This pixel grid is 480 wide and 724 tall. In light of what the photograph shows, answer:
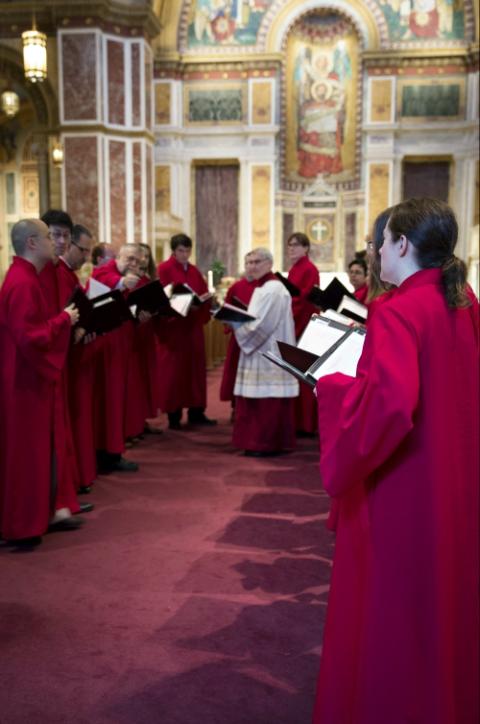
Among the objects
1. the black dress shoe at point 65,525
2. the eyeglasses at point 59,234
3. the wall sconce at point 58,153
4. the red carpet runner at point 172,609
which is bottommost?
the red carpet runner at point 172,609

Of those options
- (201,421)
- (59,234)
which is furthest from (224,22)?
(59,234)

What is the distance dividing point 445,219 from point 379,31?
16060 millimetres

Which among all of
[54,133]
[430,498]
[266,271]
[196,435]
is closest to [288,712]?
[430,498]

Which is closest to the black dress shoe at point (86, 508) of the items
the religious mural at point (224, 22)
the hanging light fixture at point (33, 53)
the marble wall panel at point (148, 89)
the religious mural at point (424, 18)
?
the hanging light fixture at point (33, 53)

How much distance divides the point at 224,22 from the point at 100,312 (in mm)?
14057

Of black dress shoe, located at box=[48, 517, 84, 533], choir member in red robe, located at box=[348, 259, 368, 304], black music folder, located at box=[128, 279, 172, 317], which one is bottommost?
black dress shoe, located at box=[48, 517, 84, 533]

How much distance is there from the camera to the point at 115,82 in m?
12.7

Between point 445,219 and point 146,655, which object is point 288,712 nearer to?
point 146,655

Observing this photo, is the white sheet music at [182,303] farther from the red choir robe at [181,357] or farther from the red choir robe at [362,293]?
the red choir robe at [362,293]

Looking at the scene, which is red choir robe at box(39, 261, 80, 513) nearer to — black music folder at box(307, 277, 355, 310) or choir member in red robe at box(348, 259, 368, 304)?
black music folder at box(307, 277, 355, 310)

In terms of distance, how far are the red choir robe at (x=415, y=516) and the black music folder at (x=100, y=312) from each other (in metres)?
2.68

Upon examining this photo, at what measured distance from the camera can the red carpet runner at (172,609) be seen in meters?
2.65

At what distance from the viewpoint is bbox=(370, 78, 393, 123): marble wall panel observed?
1616 centimetres

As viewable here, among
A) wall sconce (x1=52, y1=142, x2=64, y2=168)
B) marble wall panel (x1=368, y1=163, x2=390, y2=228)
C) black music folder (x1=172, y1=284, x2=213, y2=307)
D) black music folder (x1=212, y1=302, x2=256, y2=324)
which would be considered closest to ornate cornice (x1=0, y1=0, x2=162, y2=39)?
wall sconce (x1=52, y1=142, x2=64, y2=168)
